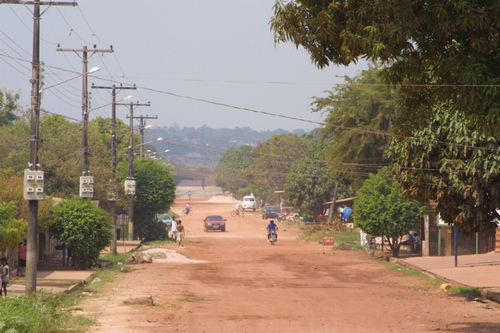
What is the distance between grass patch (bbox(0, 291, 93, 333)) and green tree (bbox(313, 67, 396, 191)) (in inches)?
1134

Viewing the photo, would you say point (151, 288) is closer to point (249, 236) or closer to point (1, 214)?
point (1, 214)

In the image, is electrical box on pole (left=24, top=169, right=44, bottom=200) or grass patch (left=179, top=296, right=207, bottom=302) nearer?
electrical box on pole (left=24, top=169, right=44, bottom=200)

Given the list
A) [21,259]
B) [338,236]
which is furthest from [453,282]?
[338,236]

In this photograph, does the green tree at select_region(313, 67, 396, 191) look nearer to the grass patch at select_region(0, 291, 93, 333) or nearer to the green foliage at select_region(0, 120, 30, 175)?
the green foliage at select_region(0, 120, 30, 175)

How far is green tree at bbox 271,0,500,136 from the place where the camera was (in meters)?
13.6

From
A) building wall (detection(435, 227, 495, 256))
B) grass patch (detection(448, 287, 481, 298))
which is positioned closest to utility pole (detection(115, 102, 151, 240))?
building wall (detection(435, 227, 495, 256))

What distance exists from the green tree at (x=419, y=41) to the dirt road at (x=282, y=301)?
6.03 m

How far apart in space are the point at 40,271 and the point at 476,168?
Answer: 59.5 ft

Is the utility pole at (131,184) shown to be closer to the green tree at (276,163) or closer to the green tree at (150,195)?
the green tree at (150,195)

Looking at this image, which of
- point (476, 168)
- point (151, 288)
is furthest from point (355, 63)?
point (151, 288)

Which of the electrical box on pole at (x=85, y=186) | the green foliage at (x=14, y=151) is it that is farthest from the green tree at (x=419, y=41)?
the green foliage at (x=14, y=151)

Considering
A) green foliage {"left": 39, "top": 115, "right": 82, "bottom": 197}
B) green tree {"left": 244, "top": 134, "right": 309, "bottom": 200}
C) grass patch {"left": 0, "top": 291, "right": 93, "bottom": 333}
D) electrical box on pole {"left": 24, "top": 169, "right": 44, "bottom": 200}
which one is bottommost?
grass patch {"left": 0, "top": 291, "right": 93, "bottom": 333}

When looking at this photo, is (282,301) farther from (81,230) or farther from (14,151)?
(14,151)

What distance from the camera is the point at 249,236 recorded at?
220 ft
